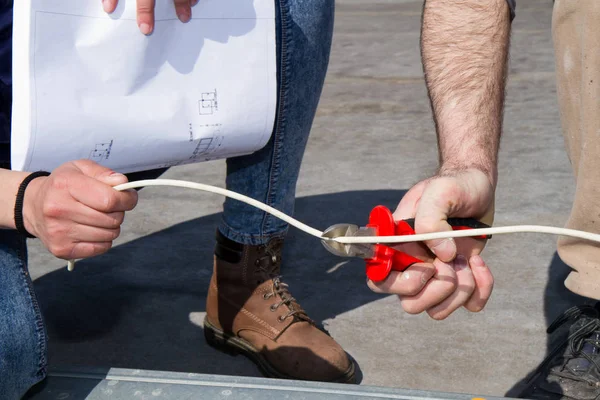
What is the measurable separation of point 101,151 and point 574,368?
0.83 metres

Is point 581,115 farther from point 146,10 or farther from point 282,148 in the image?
point 146,10

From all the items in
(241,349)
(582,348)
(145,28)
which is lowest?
(241,349)

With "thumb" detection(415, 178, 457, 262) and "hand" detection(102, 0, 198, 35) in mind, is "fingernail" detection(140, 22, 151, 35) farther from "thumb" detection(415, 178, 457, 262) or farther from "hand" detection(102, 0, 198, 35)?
"thumb" detection(415, 178, 457, 262)

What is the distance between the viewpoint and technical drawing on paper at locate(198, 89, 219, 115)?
47.4 inches

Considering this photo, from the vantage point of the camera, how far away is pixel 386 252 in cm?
89

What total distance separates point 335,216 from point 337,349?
732 millimetres

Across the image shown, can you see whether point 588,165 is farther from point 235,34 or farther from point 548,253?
point 548,253

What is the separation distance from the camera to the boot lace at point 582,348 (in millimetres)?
1330

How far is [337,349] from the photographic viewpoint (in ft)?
4.73

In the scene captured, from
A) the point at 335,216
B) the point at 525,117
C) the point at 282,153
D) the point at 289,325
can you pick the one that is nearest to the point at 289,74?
the point at 282,153

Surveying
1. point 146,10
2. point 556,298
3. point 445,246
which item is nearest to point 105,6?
point 146,10

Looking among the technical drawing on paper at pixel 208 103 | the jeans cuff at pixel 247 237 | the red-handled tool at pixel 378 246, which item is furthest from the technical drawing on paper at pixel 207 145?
the red-handled tool at pixel 378 246

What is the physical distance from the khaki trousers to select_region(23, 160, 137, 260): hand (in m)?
0.65

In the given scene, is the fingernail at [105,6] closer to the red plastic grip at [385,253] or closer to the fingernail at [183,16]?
the fingernail at [183,16]
